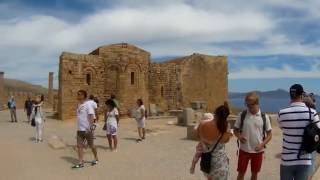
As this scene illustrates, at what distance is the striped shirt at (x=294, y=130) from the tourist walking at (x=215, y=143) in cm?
89

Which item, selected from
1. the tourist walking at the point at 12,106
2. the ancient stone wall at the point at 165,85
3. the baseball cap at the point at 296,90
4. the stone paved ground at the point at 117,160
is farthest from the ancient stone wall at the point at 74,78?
the baseball cap at the point at 296,90

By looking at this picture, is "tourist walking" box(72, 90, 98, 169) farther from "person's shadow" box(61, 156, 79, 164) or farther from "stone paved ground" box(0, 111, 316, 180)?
"person's shadow" box(61, 156, 79, 164)

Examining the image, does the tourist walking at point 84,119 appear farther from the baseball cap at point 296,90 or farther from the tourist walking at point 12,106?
the tourist walking at point 12,106

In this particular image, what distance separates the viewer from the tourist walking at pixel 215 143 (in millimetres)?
7062

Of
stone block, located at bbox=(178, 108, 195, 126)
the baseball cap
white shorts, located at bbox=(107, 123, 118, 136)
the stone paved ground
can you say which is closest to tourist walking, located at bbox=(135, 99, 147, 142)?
the stone paved ground

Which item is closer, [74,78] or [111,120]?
[111,120]

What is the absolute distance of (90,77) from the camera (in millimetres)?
28828

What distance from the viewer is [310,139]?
6.28m

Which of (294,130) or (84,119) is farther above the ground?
(294,130)

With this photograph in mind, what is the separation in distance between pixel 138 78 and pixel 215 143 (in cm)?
2340

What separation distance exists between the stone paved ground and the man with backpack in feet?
9.85

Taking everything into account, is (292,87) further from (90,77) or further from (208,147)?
(90,77)

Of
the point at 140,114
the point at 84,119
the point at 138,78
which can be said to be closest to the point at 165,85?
the point at 138,78

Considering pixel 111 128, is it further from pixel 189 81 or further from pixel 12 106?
pixel 189 81
